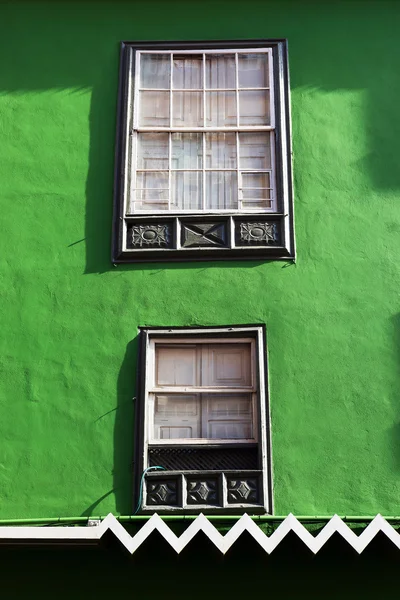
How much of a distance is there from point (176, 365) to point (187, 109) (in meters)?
3.35

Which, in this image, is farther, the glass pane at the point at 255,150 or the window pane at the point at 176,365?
the glass pane at the point at 255,150

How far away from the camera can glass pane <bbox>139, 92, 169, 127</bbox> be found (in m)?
10.0

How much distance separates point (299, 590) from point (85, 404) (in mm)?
2913

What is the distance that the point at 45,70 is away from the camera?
1012 centimetres

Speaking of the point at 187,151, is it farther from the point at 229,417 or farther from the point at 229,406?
the point at 229,417

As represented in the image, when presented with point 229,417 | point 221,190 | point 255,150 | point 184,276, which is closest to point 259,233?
point 221,190

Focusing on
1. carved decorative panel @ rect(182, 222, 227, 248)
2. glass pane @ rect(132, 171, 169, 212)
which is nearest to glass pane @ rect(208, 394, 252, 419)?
carved decorative panel @ rect(182, 222, 227, 248)

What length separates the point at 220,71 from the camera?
33.7 feet

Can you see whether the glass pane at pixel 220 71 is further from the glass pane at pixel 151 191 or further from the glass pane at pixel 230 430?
the glass pane at pixel 230 430

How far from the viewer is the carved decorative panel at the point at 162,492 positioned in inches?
324

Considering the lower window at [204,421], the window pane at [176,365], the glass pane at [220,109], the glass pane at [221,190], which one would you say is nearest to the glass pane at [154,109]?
the glass pane at [220,109]

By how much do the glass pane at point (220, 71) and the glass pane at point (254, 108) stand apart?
25 centimetres

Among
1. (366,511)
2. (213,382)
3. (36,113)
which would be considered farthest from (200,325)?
(36,113)

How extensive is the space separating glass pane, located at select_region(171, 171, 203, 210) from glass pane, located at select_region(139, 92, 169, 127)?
0.75m
